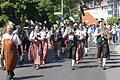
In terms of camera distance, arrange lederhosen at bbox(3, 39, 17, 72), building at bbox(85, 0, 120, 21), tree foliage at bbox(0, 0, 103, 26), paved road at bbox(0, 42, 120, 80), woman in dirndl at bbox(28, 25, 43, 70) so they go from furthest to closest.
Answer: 1. building at bbox(85, 0, 120, 21)
2. tree foliage at bbox(0, 0, 103, 26)
3. woman in dirndl at bbox(28, 25, 43, 70)
4. paved road at bbox(0, 42, 120, 80)
5. lederhosen at bbox(3, 39, 17, 72)

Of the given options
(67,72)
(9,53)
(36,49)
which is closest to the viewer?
(9,53)

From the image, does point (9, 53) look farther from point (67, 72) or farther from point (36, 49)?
point (36, 49)

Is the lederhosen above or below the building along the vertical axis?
below

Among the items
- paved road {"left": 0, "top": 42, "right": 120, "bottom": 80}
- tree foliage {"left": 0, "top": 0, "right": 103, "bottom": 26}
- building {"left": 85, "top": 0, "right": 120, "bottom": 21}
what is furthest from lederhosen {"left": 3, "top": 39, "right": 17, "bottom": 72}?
building {"left": 85, "top": 0, "right": 120, "bottom": 21}

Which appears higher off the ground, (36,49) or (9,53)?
(9,53)

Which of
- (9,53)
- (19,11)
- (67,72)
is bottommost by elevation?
(67,72)

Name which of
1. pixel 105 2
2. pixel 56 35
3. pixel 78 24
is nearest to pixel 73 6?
pixel 56 35

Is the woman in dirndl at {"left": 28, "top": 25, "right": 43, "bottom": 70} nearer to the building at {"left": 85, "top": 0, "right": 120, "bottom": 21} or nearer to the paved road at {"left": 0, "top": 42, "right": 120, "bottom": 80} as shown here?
the paved road at {"left": 0, "top": 42, "right": 120, "bottom": 80}

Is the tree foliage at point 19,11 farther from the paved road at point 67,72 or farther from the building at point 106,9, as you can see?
the building at point 106,9

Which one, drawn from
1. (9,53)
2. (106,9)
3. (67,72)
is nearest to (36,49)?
(67,72)

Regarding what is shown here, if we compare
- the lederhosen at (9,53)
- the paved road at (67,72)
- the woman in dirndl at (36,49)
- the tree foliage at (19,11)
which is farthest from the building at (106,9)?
the lederhosen at (9,53)

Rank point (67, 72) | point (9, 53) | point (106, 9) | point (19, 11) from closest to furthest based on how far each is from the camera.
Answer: point (9, 53) → point (67, 72) → point (19, 11) → point (106, 9)

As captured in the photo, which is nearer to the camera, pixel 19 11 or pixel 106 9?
pixel 19 11

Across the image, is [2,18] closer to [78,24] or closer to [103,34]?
[78,24]
